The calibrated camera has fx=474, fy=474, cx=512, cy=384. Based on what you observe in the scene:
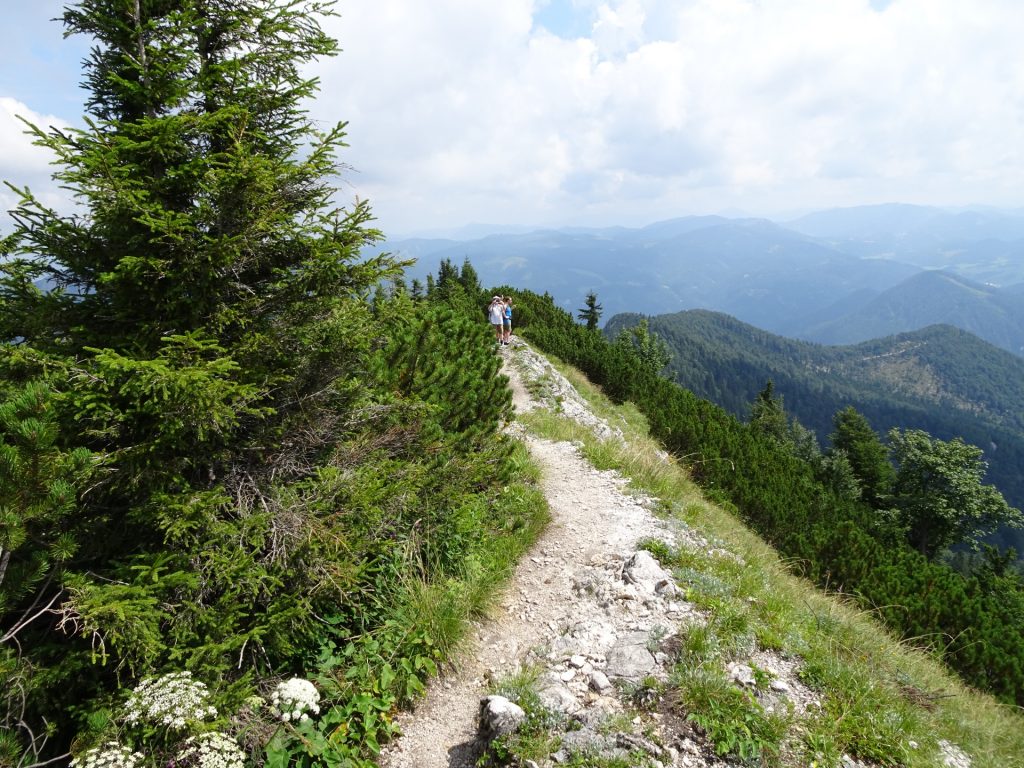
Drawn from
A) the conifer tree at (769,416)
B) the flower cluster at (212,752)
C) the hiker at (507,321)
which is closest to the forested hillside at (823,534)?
the hiker at (507,321)

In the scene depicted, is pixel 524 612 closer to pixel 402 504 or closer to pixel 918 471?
pixel 402 504

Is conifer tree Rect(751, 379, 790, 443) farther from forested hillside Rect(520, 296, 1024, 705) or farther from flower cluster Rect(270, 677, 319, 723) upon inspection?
flower cluster Rect(270, 677, 319, 723)

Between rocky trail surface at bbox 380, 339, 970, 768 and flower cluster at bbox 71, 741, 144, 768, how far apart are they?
1753 millimetres

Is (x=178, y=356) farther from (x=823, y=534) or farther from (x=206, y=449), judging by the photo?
(x=823, y=534)

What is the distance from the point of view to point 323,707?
A: 3982 mm

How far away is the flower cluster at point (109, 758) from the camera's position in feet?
9.30

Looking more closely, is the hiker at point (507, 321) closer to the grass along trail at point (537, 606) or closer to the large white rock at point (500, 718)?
the grass along trail at point (537, 606)

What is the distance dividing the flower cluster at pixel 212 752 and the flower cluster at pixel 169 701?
0.50 ft

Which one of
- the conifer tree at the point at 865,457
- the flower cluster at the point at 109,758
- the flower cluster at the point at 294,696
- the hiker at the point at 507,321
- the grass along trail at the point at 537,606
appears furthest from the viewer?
the conifer tree at the point at 865,457

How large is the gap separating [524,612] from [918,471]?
42.9m

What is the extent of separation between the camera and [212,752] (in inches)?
118

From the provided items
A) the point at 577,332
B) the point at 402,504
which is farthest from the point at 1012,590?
the point at 402,504

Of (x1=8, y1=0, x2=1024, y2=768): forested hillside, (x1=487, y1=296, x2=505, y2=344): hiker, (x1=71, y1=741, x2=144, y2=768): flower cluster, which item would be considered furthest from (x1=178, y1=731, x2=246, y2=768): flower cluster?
(x1=487, y1=296, x2=505, y2=344): hiker

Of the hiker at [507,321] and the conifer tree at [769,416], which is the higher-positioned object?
the hiker at [507,321]
